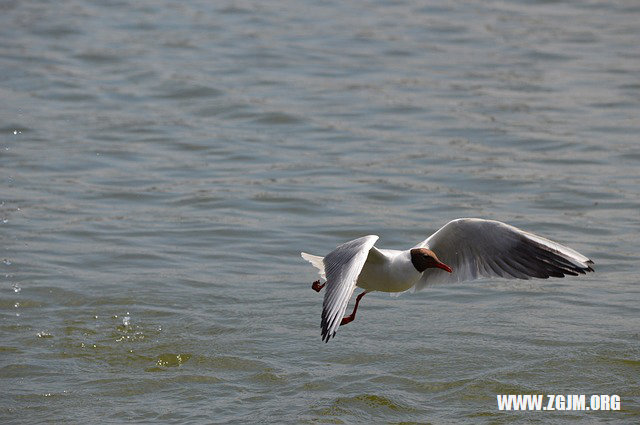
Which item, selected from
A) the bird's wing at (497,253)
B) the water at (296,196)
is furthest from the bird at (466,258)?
the water at (296,196)

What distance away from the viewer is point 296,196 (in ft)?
39.5

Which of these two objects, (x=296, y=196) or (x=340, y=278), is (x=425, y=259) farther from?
(x=296, y=196)

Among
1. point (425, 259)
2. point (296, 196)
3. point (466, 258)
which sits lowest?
point (296, 196)

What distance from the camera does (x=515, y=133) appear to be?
46.0ft

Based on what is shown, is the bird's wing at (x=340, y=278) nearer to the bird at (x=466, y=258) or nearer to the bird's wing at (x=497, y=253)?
the bird at (x=466, y=258)

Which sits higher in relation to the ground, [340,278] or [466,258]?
[340,278]

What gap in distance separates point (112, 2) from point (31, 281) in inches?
485

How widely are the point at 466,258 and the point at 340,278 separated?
55.4 inches

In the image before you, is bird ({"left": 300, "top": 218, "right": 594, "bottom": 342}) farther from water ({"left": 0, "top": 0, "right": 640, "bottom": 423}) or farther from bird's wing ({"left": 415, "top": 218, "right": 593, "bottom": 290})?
water ({"left": 0, "top": 0, "right": 640, "bottom": 423})

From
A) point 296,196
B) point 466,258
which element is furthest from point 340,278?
point 296,196

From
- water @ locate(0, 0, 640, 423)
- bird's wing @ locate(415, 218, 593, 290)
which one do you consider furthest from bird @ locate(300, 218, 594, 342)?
water @ locate(0, 0, 640, 423)

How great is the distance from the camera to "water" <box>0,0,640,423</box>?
802cm

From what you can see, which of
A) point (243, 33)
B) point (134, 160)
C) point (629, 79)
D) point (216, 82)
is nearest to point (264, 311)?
point (134, 160)

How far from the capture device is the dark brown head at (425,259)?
7410 mm
